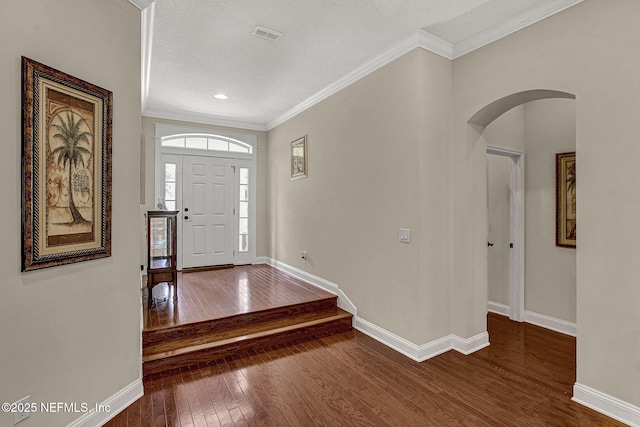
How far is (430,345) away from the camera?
9.96 ft

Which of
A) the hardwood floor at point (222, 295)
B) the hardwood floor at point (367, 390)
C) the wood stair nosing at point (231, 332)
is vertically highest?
the hardwood floor at point (222, 295)

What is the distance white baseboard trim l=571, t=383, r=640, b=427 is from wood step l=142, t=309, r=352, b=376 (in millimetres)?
2104

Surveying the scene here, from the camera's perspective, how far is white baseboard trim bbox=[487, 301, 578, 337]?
3.56 meters

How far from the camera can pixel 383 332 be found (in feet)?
11.0

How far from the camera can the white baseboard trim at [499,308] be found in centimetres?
416

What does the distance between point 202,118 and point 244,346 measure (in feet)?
13.6

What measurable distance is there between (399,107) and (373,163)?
64cm

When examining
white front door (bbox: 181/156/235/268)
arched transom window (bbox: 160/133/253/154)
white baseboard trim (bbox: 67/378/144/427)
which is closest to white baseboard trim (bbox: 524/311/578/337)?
white baseboard trim (bbox: 67/378/144/427)

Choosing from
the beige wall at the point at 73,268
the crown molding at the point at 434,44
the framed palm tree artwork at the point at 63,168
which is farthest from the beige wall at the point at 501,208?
the framed palm tree artwork at the point at 63,168

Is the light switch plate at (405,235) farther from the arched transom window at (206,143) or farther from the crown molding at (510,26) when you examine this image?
the arched transom window at (206,143)

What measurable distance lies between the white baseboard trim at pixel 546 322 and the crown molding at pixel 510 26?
307 cm

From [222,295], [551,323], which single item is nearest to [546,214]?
[551,323]

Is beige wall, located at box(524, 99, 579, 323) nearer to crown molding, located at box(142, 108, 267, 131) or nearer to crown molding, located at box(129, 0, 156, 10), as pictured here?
crown molding, located at box(129, 0, 156, 10)

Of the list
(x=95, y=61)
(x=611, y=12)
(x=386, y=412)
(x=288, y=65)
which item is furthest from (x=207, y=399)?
(x=611, y=12)
